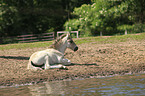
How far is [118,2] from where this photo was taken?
36.9m

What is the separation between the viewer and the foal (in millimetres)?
13909

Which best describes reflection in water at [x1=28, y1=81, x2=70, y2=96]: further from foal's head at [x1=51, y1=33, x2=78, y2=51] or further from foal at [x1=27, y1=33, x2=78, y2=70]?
foal's head at [x1=51, y1=33, x2=78, y2=51]

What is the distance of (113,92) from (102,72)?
4.31m

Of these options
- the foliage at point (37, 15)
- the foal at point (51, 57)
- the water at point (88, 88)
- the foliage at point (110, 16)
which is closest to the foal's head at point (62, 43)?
the foal at point (51, 57)

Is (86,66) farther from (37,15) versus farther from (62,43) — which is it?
(37,15)

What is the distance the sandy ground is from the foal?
0.35 m

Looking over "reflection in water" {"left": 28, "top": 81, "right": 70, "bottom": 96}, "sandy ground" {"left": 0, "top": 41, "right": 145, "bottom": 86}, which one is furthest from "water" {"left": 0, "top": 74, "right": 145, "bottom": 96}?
"sandy ground" {"left": 0, "top": 41, "right": 145, "bottom": 86}

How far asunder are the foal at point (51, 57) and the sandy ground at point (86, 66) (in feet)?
1.14

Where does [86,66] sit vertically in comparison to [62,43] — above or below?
below

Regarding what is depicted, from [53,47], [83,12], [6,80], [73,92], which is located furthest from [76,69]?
[83,12]

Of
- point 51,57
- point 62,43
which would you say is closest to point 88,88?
point 51,57

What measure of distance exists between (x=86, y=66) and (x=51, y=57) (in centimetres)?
207

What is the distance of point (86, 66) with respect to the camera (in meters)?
15.1

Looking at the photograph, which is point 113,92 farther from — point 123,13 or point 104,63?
point 123,13
